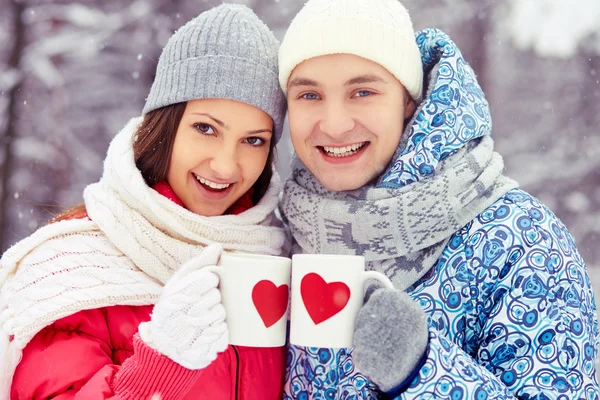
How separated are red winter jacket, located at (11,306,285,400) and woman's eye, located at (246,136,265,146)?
1.97ft

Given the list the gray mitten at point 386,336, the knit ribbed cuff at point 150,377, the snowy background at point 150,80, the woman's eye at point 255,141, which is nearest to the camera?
the gray mitten at point 386,336

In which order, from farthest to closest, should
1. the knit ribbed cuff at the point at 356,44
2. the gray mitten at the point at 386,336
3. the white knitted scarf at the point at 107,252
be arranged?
1. the knit ribbed cuff at the point at 356,44
2. the white knitted scarf at the point at 107,252
3. the gray mitten at the point at 386,336

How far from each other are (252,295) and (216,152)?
26.1 inches

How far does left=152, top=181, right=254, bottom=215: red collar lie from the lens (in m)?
1.99

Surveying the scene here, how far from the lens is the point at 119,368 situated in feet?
5.30

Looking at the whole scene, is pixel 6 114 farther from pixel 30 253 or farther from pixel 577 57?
pixel 577 57

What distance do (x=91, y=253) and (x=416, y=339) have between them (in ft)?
3.15

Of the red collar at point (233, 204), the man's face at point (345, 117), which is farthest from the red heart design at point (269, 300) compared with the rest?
the red collar at point (233, 204)

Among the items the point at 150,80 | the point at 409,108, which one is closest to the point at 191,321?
the point at 409,108

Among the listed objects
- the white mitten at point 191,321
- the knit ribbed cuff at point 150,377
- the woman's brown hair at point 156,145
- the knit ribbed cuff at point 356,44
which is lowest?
the knit ribbed cuff at point 150,377

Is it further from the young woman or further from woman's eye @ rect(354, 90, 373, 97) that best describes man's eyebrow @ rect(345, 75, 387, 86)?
the young woman

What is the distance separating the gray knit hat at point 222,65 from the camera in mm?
1930

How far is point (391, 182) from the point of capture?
1.81 metres

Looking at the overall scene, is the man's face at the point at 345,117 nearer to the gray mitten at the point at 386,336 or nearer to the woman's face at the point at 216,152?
the woman's face at the point at 216,152
